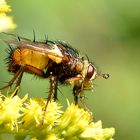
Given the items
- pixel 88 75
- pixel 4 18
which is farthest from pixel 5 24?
pixel 88 75

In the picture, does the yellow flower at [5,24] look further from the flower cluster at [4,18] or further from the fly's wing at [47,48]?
the fly's wing at [47,48]

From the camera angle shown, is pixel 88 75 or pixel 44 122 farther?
pixel 88 75

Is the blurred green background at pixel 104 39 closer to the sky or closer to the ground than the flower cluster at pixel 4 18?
closer to the sky

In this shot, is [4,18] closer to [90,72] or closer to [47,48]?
[47,48]

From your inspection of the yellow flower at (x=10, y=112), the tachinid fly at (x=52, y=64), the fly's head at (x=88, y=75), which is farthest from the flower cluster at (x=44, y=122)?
the fly's head at (x=88, y=75)

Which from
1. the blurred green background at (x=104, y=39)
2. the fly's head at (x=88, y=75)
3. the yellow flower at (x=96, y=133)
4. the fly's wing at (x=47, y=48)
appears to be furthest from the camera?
the blurred green background at (x=104, y=39)

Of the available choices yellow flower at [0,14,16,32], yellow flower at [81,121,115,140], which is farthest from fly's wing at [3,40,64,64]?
yellow flower at [81,121,115,140]

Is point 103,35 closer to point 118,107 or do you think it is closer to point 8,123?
point 118,107
